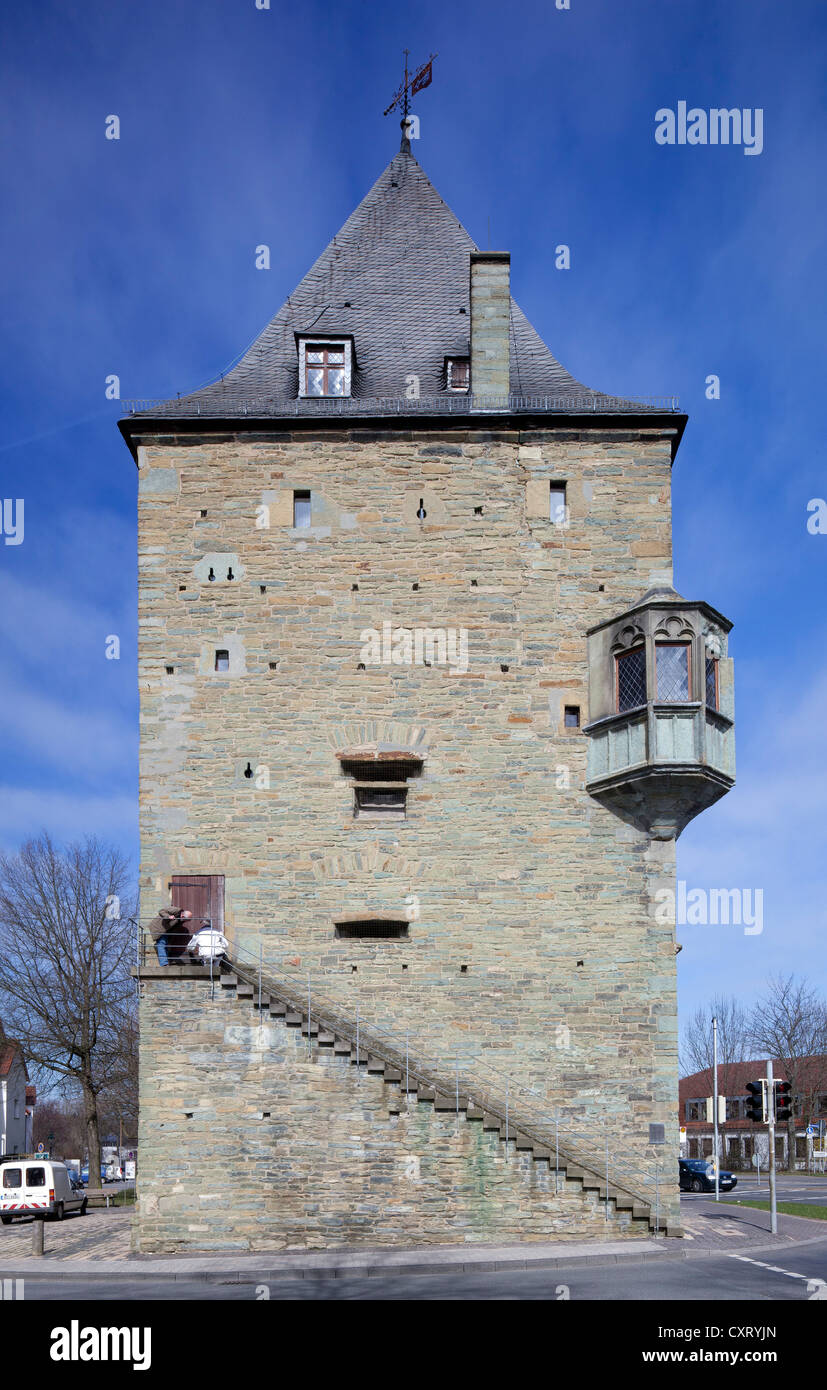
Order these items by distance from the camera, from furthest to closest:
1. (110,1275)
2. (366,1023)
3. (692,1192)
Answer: (692,1192) → (366,1023) → (110,1275)

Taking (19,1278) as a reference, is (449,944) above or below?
above

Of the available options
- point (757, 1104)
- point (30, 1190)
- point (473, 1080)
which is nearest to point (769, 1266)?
point (473, 1080)

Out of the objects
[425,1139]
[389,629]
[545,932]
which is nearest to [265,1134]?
[425,1139]

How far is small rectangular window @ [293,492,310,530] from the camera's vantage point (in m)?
20.7

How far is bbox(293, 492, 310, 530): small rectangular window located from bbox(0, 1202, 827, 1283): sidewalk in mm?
11162

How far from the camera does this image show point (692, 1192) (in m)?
38.2

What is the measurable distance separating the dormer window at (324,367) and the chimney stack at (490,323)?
2302mm

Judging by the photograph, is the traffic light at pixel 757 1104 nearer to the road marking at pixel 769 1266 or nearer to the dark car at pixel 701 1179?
the road marking at pixel 769 1266

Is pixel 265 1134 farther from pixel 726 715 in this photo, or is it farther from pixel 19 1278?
pixel 726 715

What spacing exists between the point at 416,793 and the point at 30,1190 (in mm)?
12598

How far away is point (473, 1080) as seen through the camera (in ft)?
61.9

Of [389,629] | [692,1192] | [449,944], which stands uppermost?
[389,629]

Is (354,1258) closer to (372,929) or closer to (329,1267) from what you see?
(329,1267)

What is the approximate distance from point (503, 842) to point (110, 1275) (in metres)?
8.31
